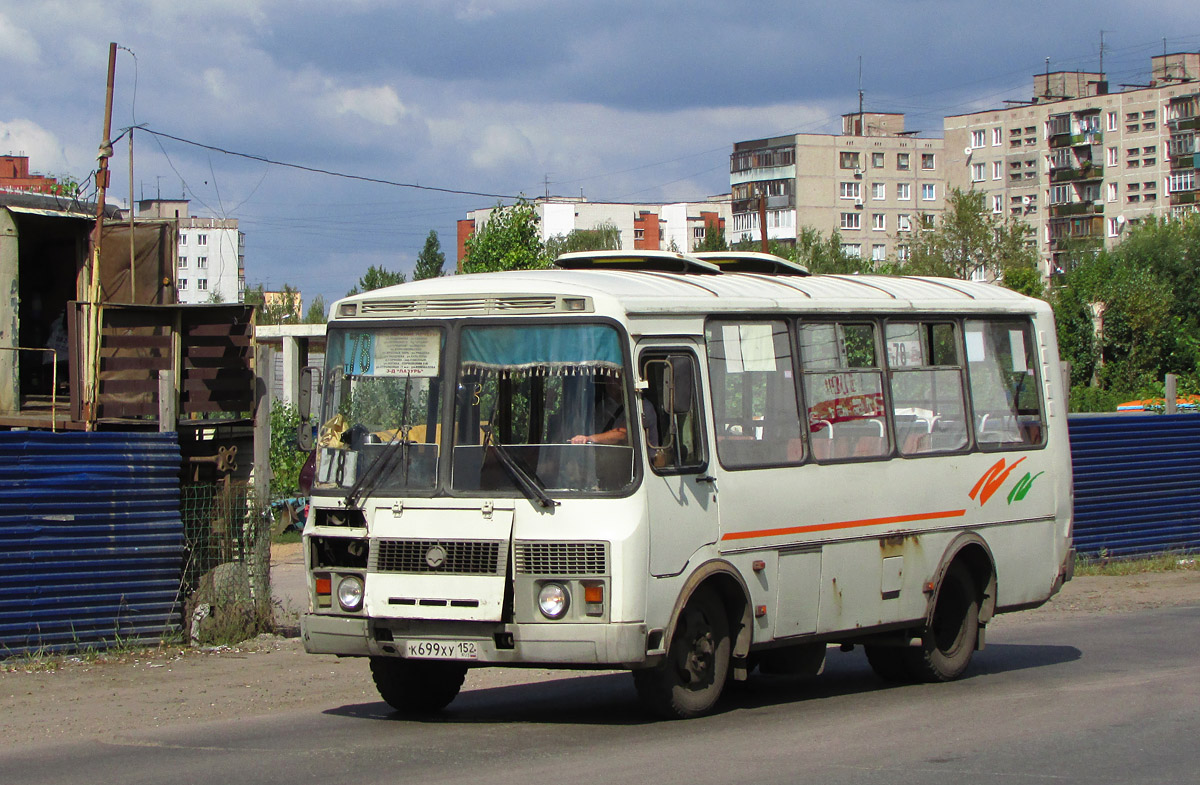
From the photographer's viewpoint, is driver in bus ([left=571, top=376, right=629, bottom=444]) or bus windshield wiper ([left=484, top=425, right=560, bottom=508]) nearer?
bus windshield wiper ([left=484, top=425, right=560, bottom=508])

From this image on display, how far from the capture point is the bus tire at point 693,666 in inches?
340

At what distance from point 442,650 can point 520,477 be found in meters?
1.10

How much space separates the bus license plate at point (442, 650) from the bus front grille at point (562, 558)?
542mm

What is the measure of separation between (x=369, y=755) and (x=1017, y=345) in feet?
22.3

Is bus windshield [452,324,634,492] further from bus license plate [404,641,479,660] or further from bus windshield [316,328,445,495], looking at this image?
bus license plate [404,641,479,660]

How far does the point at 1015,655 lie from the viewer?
12.7 meters

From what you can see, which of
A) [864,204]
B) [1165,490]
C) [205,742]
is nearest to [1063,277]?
[864,204]

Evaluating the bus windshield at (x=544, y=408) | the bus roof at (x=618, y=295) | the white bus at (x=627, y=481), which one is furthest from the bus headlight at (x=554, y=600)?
the bus roof at (x=618, y=295)

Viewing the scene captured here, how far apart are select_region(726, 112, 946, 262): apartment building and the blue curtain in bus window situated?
107631mm

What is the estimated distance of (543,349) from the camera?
8508 mm

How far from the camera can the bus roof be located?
8.59 metres

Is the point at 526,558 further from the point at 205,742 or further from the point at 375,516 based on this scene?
the point at 205,742

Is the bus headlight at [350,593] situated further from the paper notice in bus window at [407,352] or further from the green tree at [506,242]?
the green tree at [506,242]

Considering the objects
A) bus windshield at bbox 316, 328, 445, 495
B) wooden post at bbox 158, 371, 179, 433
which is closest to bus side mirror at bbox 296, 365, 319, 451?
bus windshield at bbox 316, 328, 445, 495
